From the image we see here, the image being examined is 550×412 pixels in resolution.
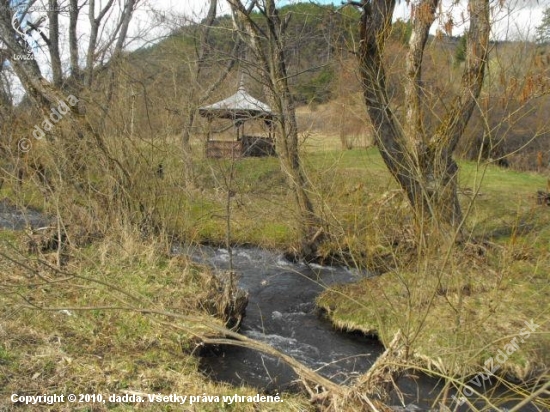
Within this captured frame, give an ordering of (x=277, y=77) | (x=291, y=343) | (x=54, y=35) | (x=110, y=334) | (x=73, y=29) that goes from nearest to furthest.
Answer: (x=110, y=334) < (x=291, y=343) < (x=277, y=77) < (x=54, y=35) < (x=73, y=29)

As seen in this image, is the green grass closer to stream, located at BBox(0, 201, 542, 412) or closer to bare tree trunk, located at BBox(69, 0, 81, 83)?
stream, located at BBox(0, 201, 542, 412)

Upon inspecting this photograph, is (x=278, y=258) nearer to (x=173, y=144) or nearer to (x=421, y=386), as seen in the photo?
(x=173, y=144)

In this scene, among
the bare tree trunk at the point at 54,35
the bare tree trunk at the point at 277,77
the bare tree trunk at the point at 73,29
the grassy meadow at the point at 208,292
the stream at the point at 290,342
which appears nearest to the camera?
the grassy meadow at the point at 208,292

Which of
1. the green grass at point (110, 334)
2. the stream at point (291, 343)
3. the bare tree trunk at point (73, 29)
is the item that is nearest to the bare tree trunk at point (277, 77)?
the stream at point (291, 343)

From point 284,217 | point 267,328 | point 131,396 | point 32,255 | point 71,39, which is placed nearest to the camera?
point 131,396

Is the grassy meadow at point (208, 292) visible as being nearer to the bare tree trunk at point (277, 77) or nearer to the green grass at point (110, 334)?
the green grass at point (110, 334)

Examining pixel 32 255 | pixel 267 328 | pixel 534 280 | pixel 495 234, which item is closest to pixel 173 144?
pixel 32 255

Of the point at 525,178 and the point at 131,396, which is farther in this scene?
the point at 525,178

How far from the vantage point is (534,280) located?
789cm

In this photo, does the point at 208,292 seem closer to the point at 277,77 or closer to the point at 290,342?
the point at 290,342

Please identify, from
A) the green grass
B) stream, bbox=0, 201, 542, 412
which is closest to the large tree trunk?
stream, bbox=0, 201, 542, 412

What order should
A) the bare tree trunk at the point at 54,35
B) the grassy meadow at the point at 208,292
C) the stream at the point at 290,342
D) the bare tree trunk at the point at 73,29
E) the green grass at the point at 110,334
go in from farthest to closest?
the bare tree trunk at the point at 73,29 < the bare tree trunk at the point at 54,35 < the stream at the point at 290,342 < the grassy meadow at the point at 208,292 < the green grass at the point at 110,334

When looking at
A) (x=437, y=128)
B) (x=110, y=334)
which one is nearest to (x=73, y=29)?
(x=110, y=334)

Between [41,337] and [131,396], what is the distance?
145 cm
